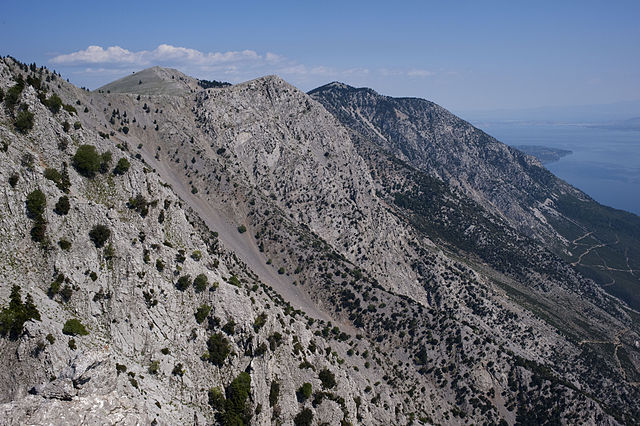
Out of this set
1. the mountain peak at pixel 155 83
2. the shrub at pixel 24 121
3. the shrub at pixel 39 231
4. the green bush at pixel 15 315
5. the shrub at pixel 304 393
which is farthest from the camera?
the mountain peak at pixel 155 83

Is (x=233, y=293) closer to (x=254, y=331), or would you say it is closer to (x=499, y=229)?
(x=254, y=331)

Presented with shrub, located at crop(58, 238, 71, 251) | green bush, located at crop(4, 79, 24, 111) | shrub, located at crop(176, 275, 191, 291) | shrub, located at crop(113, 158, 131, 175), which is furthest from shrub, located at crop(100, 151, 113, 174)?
shrub, located at crop(176, 275, 191, 291)

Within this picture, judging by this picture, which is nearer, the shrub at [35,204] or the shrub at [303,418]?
the shrub at [35,204]

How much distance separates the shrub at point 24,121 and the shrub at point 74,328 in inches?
1036

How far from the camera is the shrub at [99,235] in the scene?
4231cm

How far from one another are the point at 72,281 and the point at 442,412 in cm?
6911

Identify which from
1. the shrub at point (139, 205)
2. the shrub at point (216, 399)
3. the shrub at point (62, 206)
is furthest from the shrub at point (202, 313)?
the shrub at point (62, 206)

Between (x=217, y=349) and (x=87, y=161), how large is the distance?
94.2 feet

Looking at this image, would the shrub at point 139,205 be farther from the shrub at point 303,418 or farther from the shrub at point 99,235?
the shrub at point 303,418

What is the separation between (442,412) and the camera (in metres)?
Answer: 75.6

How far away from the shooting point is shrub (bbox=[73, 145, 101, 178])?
1912 inches

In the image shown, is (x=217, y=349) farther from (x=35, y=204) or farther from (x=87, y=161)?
(x=87, y=161)

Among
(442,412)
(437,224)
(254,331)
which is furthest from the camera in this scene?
(437,224)

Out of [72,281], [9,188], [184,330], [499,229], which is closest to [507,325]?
[499,229]
